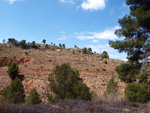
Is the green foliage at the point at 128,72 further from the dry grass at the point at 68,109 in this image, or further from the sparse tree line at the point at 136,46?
the dry grass at the point at 68,109

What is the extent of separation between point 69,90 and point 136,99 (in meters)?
5.02

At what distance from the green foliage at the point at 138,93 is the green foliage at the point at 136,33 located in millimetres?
1903

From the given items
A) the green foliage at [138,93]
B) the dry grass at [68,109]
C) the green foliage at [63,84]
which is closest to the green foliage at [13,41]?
the green foliage at [63,84]

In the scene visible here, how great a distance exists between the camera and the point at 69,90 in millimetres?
9695

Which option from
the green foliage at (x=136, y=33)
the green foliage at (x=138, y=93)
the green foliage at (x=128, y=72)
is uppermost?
the green foliage at (x=136, y=33)

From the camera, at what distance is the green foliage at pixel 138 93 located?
263 inches

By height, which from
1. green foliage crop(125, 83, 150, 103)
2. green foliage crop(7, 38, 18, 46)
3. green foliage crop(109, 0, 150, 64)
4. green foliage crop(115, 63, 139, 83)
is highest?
green foliage crop(7, 38, 18, 46)

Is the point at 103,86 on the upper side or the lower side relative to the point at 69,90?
lower

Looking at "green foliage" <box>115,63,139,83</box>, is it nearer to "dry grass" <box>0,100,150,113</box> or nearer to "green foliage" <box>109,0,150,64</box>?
"green foliage" <box>109,0,150,64</box>

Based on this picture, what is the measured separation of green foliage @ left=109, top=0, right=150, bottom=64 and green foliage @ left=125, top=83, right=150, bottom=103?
1903 millimetres

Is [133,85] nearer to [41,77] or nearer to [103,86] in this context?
[103,86]

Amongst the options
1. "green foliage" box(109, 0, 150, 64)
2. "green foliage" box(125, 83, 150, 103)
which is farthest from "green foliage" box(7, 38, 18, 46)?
"green foliage" box(125, 83, 150, 103)

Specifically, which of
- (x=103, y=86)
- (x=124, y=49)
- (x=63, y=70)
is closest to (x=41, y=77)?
(x=103, y=86)

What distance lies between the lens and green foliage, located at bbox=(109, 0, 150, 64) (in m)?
7.39
